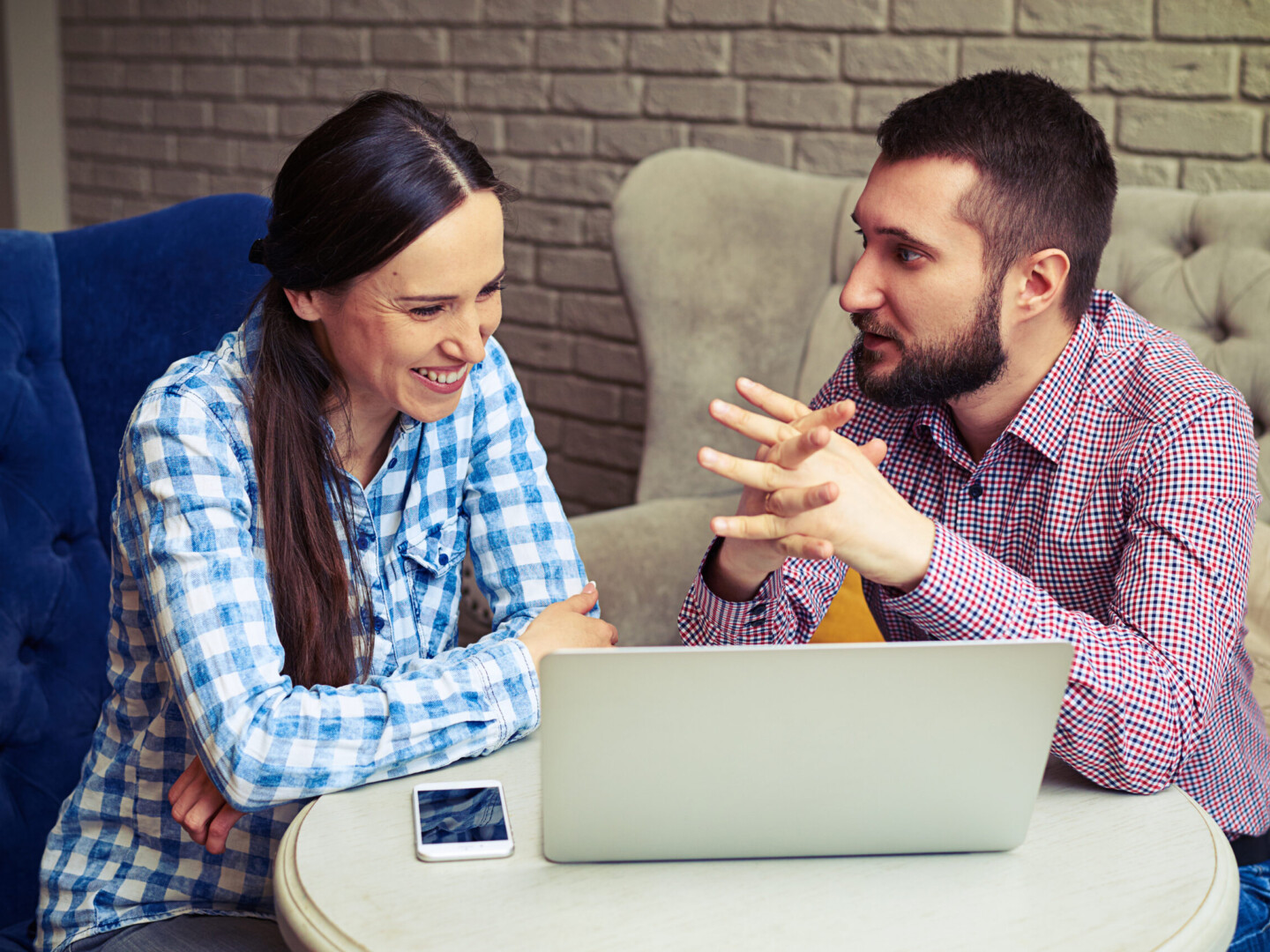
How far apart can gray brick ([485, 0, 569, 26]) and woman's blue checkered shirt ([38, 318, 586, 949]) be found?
1552 millimetres

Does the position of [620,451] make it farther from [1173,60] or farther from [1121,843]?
[1121,843]

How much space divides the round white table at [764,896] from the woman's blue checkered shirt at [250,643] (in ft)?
0.26

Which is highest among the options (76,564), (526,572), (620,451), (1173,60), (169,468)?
(1173,60)

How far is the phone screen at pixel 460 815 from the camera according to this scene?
79 cm

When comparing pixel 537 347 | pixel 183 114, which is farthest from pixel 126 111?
pixel 537 347

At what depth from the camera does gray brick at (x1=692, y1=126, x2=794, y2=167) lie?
227 cm

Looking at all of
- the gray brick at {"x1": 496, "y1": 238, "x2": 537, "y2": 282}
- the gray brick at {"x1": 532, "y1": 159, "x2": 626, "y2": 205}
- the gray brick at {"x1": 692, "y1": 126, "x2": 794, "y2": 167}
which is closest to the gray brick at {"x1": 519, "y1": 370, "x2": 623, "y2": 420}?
the gray brick at {"x1": 496, "y1": 238, "x2": 537, "y2": 282}

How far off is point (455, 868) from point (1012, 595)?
18.1 inches

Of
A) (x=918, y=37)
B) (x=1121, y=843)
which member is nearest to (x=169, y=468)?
(x=1121, y=843)

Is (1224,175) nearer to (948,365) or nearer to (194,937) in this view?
(948,365)

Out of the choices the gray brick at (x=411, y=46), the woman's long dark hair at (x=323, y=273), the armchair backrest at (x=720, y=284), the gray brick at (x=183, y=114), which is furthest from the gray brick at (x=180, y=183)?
the woman's long dark hair at (x=323, y=273)

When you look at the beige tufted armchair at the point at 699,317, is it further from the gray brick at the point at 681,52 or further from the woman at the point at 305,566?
the woman at the point at 305,566

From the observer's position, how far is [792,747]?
0.70 m

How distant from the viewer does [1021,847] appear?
791 mm
